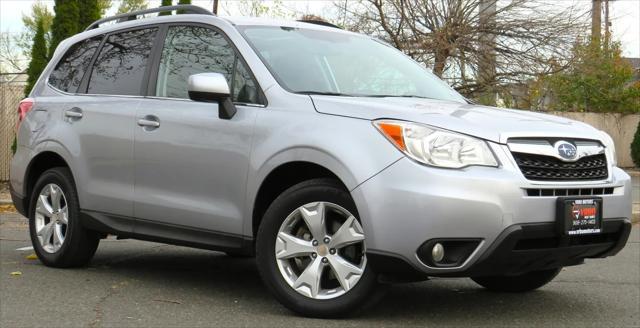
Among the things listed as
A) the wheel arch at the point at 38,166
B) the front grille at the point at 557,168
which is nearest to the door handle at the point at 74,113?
the wheel arch at the point at 38,166

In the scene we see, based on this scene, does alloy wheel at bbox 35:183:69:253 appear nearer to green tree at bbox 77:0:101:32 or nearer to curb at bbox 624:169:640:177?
green tree at bbox 77:0:101:32

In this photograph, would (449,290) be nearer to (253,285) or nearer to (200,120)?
(253,285)

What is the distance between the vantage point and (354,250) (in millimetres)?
5000

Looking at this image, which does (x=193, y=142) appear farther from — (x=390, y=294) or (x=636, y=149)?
(x=636, y=149)

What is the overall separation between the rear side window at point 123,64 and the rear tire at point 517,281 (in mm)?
2726

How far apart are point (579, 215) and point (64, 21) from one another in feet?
44.8

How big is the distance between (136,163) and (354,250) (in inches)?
74.7

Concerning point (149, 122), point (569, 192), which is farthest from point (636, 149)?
point (569, 192)

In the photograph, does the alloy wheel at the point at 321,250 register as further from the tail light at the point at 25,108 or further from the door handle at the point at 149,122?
the tail light at the point at 25,108

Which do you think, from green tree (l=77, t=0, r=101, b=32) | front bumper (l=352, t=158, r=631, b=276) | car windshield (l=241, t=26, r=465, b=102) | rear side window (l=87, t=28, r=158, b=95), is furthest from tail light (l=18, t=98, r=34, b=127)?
green tree (l=77, t=0, r=101, b=32)

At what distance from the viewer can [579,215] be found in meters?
4.87

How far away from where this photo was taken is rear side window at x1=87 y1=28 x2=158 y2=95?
21.4 ft

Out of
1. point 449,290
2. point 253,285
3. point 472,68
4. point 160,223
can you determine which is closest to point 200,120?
point 160,223

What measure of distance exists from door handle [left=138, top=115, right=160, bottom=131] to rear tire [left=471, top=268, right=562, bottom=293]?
2.36 m
